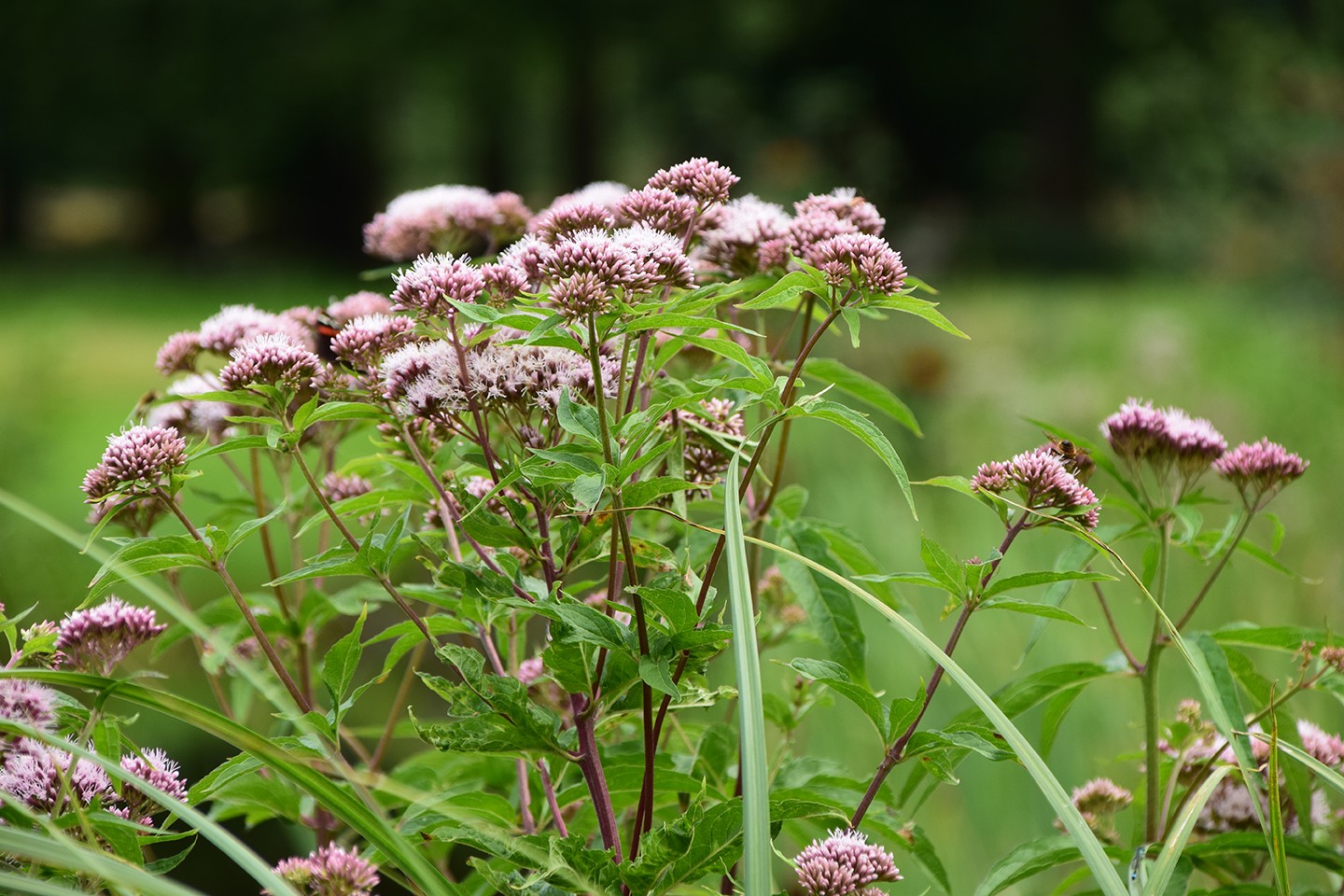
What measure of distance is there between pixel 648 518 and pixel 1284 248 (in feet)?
35.4

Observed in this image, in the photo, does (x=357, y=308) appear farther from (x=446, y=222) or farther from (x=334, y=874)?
(x=334, y=874)

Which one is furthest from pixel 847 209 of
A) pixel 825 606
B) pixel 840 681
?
pixel 840 681

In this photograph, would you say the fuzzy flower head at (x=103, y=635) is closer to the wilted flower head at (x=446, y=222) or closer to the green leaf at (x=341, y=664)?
the green leaf at (x=341, y=664)

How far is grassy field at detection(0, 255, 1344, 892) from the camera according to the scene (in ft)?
8.18

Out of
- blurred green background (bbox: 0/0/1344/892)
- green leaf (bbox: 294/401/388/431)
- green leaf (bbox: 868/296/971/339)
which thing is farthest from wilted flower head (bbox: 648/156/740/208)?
blurred green background (bbox: 0/0/1344/892)

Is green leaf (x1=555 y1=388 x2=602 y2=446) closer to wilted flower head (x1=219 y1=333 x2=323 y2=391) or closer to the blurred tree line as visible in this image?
wilted flower head (x1=219 y1=333 x2=323 y2=391)

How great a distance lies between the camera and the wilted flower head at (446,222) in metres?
1.29

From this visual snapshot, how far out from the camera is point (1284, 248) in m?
10.5

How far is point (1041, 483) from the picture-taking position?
0.98 meters

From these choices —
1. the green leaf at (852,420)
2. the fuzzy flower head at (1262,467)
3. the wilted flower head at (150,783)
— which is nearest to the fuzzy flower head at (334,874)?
the wilted flower head at (150,783)

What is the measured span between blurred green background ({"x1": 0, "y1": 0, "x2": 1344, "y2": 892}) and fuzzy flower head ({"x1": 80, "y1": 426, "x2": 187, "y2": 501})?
5.61 metres

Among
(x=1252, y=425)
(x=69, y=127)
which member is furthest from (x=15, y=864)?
(x=69, y=127)

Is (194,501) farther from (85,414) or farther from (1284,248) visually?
(1284,248)

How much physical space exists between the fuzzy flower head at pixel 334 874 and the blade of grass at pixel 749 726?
0.34 m
